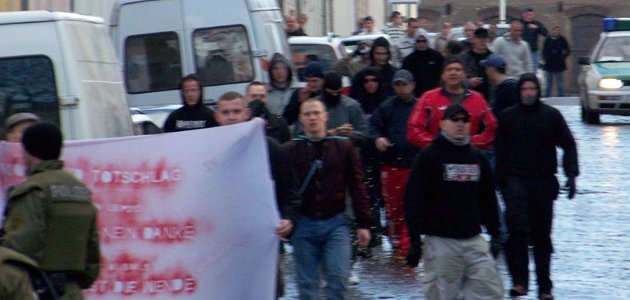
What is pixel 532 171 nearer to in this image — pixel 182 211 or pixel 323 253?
pixel 323 253

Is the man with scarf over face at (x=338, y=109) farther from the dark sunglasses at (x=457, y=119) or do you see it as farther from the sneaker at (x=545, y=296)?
the dark sunglasses at (x=457, y=119)

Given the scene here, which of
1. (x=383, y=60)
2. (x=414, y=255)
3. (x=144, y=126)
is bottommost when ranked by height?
(x=414, y=255)

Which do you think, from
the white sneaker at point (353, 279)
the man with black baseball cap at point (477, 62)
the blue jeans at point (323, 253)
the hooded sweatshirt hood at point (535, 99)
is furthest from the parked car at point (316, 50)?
the blue jeans at point (323, 253)

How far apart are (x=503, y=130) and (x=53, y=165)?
5352 millimetres

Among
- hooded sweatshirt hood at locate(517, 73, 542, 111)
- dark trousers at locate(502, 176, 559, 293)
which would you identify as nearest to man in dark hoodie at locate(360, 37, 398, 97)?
hooded sweatshirt hood at locate(517, 73, 542, 111)

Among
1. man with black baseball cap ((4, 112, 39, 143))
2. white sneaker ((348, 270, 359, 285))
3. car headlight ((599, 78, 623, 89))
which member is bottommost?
car headlight ((599, 78, 623, 89))

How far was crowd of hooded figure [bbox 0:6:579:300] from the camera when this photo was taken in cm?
923

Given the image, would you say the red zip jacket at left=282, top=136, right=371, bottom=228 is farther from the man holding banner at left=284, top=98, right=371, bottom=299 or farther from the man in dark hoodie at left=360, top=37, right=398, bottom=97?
the man in dark hoodie at left=360, top=37, right=398, bottom=97

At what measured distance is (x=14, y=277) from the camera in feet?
16.6

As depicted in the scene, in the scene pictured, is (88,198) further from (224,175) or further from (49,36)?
(49,36)

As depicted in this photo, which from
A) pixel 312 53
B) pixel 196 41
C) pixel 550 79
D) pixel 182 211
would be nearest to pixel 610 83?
pixel 312 53

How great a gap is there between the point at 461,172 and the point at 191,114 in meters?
3.30

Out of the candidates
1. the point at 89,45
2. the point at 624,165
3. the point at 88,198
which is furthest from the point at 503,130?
the point at 624,165

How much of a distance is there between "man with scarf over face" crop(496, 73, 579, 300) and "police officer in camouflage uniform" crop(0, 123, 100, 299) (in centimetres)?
508
